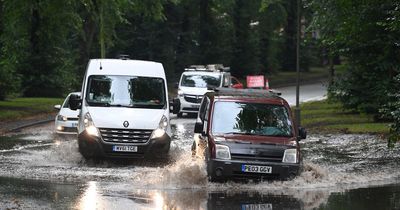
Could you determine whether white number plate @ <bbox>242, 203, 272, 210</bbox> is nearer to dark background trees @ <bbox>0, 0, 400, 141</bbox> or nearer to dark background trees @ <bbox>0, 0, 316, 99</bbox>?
dark background trees @ <bbox>0, 0, 400, 141</bbox>

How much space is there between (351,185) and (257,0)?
1786 inches

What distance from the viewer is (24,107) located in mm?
35312

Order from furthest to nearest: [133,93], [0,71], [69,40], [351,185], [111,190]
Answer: [69,40] → [0,71] → [133,93] → [351,185] → [111,190]

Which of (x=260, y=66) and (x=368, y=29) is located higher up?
(x=368, y=29)

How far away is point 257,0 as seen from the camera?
196 feet

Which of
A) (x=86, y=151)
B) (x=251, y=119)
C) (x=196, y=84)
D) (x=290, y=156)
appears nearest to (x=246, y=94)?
(x=251, y=119)

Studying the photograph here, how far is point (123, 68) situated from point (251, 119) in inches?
197

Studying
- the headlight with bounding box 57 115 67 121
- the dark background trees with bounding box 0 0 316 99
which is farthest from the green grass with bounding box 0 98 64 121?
the headlight with bounding box 57 115 67 121

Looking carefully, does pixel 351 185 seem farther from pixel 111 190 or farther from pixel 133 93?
pixel 133 93

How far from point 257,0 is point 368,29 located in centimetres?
3277

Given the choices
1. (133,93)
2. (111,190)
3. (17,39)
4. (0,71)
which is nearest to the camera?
(111,190)

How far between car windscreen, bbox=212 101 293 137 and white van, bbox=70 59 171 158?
2.95 metres

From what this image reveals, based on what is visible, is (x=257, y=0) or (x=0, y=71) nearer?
(x=0, y=71)

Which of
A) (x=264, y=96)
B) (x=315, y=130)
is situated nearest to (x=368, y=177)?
(x=264, y=96)
